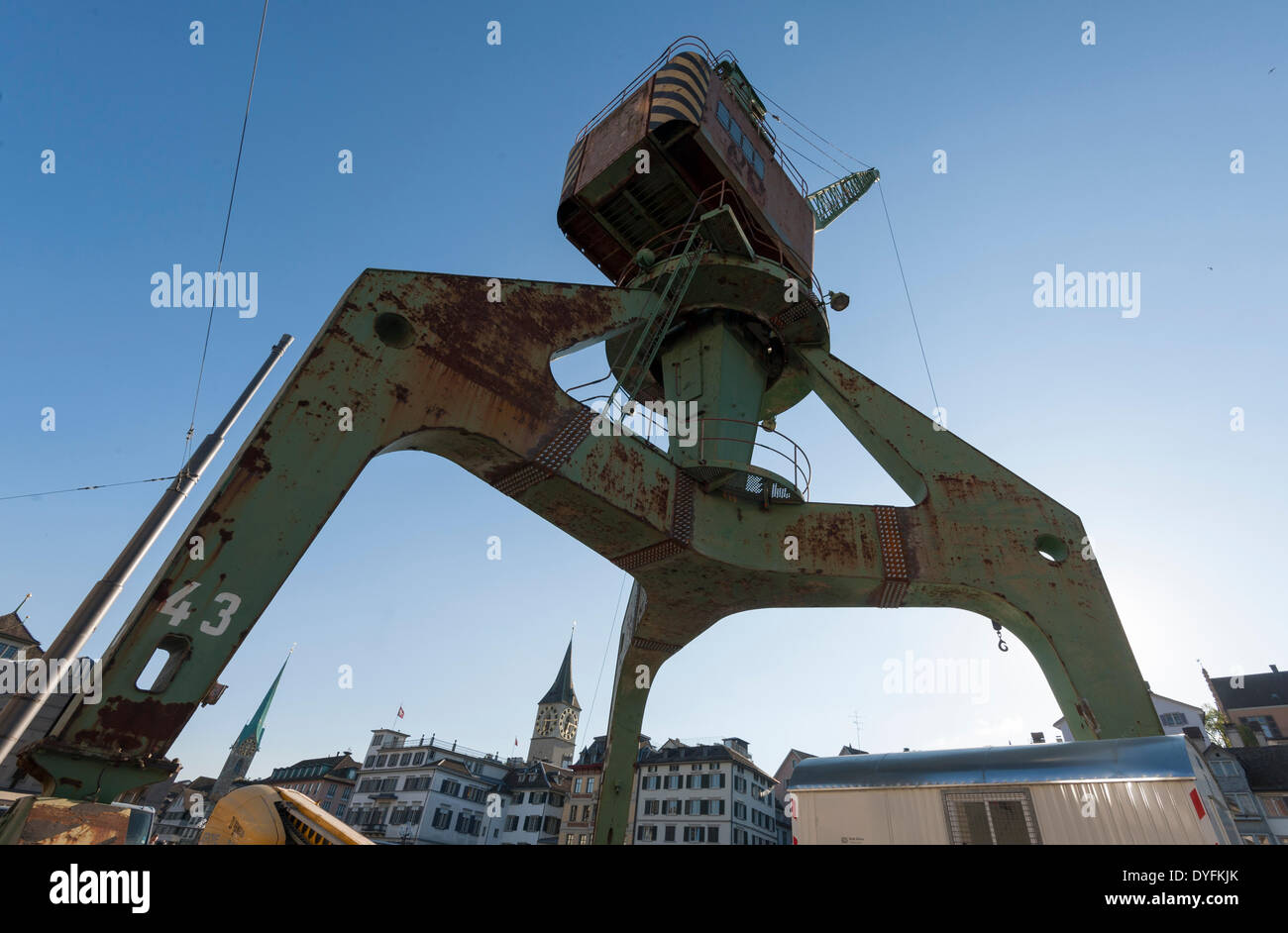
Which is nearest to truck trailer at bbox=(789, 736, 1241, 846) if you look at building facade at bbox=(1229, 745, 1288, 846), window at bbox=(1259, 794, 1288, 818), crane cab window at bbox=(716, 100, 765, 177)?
crane cab window at bbox=(716, 100, 765, 177)

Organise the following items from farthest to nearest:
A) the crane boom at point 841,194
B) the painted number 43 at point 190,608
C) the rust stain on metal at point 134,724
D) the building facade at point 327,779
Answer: the building facade at point 327,779
the crane boom at point 841,194
the painted number 43 at point 190,608
the rust stain on metal at point 134,724

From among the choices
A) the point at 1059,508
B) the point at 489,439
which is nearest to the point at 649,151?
the point at 489,439

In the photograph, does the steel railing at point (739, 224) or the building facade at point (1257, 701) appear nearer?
the steel railing at point (739, 224)

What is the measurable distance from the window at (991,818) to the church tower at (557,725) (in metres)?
76.2

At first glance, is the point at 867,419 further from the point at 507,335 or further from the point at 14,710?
the point at 14,710

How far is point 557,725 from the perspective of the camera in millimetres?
81500

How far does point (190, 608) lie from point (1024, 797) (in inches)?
376

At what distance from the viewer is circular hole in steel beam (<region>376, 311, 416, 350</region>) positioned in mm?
7715

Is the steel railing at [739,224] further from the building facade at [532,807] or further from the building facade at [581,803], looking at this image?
the building facade at [532,807]

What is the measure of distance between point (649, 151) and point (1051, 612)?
10.7m

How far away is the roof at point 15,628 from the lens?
4041 cm

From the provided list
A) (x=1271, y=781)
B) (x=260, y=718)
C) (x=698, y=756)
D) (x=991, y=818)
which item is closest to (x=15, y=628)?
(x=260, y=718)

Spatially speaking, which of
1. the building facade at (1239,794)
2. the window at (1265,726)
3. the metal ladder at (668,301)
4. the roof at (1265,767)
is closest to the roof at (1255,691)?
the window at (1265,726)

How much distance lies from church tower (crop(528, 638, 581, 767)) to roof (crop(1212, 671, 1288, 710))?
2667 inches
